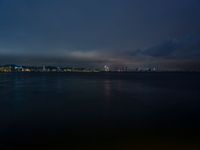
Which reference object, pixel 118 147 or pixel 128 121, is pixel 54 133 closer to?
pixel 118 147

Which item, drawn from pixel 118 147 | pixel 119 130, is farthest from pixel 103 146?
pixel 119 130

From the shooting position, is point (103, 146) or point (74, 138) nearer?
point (103, 146)

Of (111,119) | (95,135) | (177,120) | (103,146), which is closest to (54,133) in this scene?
(95,135)

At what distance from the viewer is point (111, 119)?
14289 mm

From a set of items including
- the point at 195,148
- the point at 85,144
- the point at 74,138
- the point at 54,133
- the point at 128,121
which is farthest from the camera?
the point at 128,121

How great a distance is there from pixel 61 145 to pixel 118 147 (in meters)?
2.65

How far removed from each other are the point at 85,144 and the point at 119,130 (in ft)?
9.57

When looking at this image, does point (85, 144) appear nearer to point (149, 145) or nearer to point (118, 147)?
point (118, 147)

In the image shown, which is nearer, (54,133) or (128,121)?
(54,133)

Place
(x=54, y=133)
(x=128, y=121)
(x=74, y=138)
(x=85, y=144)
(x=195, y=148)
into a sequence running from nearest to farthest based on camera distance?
1. (x=195, y=148)
2. (x=85, y=144)
3. (x=74, y=138)
4. (x=54, y=133)
5. (x=128, y=121)

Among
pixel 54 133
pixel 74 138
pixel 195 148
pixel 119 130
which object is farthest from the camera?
pixel 119 130

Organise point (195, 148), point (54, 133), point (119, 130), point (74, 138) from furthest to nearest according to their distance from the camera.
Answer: point (119, 130) → point (54, 133) → point (74, 138) → point (195, 148)

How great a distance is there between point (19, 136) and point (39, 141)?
1.40 metres

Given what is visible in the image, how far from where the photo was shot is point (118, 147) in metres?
8.80
